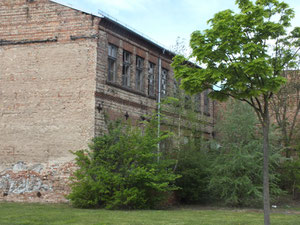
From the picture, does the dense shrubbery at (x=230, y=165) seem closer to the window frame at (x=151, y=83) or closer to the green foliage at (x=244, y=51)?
the window frame at (x=151, y=83)

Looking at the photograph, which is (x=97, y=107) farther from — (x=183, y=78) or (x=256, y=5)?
(x=256, y=5)

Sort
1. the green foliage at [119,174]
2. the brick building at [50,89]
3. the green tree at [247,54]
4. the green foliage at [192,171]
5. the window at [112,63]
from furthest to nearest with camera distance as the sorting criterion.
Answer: the green foliage at [192,171] < the window at [112,63] < the brick building at [50,89] < the green foliage at [119,174] < the green tree at [247,54]

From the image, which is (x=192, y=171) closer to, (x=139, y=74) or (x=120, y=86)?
(x=120, y=86)

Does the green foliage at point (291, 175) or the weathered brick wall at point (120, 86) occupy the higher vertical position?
the weathered brick wall at point (120, 86)

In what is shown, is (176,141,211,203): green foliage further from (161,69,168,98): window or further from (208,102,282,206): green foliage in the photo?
(161,69,168,98): window

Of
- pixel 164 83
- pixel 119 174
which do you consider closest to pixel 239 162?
pixel 119 174

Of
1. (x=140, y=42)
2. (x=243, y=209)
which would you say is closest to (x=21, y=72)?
(x=140, y=42)

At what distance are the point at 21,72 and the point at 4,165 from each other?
13.7 feet

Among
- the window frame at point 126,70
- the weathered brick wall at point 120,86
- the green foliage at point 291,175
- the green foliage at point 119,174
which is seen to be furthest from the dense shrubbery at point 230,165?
the window frame at point 126,70

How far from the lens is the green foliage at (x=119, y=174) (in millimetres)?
16188

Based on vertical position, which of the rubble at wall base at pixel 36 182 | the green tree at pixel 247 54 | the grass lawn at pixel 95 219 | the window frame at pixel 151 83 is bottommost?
the grass lawn at pixel 95 219

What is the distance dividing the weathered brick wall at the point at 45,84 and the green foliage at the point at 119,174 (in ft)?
3.94

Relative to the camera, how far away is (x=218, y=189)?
63.8ft

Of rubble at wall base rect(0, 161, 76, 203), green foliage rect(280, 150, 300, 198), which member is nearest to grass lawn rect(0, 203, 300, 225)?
rubble at wall base rect(0, 161, 76, 203)
